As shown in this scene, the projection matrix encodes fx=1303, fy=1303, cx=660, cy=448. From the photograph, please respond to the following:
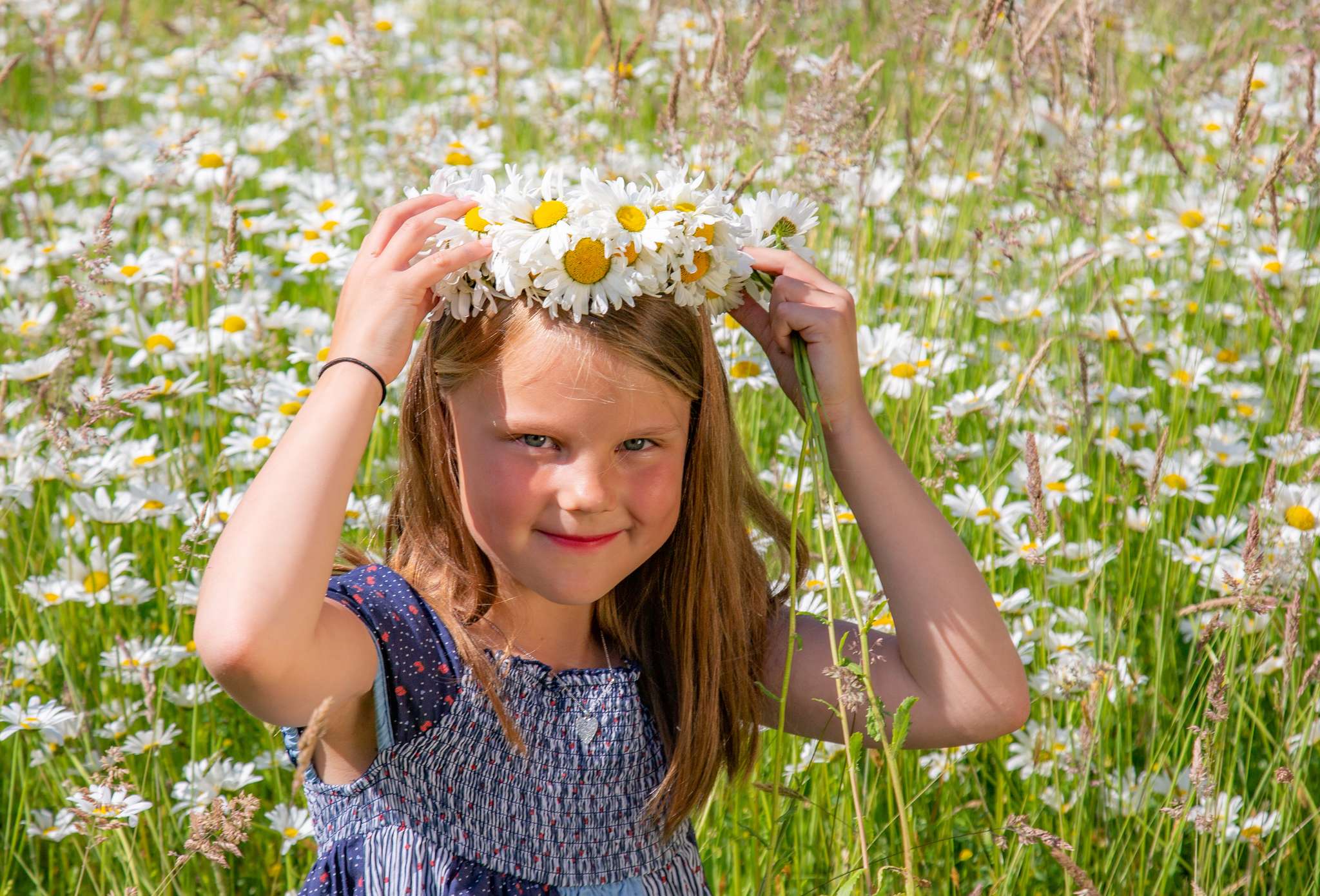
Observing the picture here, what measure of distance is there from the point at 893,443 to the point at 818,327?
2.26 feet

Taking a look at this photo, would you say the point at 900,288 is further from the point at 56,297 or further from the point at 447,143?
the point at 56,297

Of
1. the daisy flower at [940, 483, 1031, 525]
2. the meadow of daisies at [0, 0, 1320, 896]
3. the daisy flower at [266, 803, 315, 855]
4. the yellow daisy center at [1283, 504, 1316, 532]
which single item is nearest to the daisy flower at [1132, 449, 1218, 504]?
the meadow of daisies at [0, 0, 1320, 896]

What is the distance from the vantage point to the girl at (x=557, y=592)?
3.74ft

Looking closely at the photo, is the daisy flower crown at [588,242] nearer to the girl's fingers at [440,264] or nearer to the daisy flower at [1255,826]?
the girl's fingers at [440,264]

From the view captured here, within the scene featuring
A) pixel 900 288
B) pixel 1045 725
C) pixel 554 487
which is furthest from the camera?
pixel 900 288

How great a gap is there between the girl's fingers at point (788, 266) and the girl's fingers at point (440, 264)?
265 mm

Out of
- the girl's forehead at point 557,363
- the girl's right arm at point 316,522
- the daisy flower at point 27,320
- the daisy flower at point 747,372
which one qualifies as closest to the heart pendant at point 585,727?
the girl's right arm at point 316,522

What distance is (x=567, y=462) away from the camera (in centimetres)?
119

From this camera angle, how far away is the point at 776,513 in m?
1.48

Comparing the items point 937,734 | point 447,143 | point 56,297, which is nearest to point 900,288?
point 447,143

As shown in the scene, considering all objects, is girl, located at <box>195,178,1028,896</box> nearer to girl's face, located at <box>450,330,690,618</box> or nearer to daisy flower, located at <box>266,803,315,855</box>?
girl's face, located at <box>450,330,690,618</box>

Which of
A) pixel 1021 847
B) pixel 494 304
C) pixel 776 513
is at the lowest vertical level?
pixel 1021 847

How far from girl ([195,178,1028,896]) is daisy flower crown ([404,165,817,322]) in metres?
0.02

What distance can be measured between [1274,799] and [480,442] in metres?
1.12
